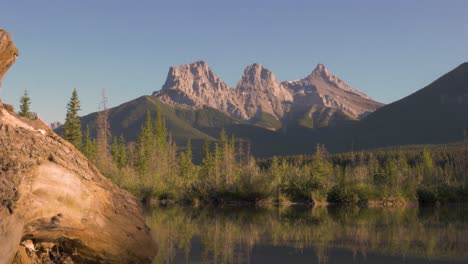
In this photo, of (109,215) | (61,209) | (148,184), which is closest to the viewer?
(61,209)

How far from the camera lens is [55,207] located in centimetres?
1089

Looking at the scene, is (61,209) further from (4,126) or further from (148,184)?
(148,184)

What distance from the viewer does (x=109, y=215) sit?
506 inches

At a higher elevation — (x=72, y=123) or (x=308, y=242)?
(x=72, y=123)

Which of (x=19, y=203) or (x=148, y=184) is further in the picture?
(x=148, y=184)

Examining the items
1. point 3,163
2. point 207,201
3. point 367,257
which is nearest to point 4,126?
point 3,163

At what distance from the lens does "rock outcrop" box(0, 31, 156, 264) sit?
375 inches

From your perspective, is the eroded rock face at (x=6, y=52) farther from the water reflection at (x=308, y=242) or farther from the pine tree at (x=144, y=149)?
the pine tree at (x=144, y=149)

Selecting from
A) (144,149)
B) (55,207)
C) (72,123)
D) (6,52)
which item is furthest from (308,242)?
(144,149)

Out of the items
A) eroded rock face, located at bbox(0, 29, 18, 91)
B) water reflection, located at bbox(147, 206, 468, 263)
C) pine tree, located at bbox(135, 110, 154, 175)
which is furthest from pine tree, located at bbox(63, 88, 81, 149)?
eroded rock face, located at bbox(0, 29, 18, 91)

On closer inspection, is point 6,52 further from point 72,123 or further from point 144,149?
point 144,149

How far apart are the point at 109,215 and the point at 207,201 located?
3538 centimetres

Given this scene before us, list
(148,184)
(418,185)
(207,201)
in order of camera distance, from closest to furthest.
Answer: (207,201)
(148,184)
(418,185)

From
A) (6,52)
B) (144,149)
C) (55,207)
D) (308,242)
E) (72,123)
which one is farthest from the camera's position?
(144,149)
